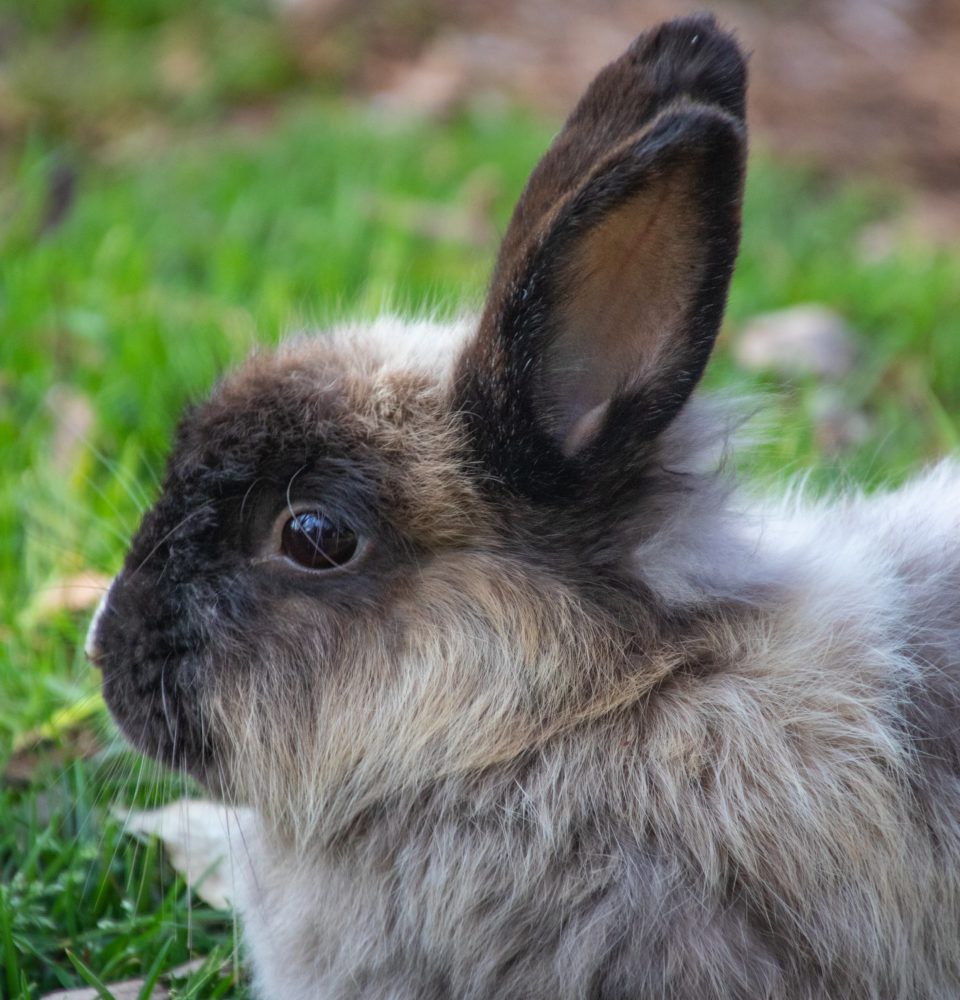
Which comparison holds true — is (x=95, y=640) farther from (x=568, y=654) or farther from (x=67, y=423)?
(x=67, y=423)

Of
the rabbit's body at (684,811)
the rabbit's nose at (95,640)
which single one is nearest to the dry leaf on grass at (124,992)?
the rabbit's body at (684,811)

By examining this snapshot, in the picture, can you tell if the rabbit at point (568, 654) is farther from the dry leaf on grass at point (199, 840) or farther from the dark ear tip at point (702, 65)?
the dry leaf on grass at point (199, 840)

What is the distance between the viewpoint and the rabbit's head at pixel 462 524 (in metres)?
2.00

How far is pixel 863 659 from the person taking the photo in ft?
6.82

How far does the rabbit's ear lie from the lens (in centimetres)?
192

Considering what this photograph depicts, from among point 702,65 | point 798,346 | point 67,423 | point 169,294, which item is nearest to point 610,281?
point 702,65

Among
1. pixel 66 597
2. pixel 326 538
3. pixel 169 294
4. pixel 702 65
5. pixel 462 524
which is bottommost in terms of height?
pixel 169 294

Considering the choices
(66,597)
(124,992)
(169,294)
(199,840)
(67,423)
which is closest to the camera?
(124,992)

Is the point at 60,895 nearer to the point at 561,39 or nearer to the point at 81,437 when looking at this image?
the point at 81,437

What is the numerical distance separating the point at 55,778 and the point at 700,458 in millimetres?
1416

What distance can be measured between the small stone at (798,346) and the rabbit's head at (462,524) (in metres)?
2.04

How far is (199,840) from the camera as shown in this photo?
101 inches

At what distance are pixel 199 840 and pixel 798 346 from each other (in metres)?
2.45

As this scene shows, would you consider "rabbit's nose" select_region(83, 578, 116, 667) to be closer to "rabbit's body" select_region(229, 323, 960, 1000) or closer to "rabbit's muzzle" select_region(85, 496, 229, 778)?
"rabbit's muzzle" select_region(85, 496, 229, 778)
